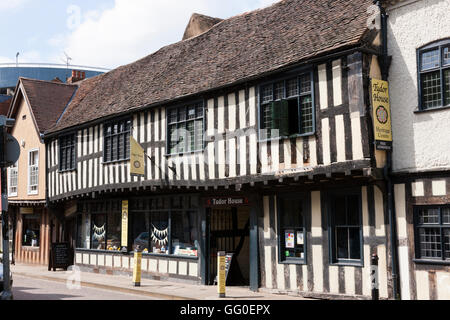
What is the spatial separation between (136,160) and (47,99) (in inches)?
398

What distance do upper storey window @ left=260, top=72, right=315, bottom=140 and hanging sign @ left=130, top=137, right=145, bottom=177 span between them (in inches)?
191

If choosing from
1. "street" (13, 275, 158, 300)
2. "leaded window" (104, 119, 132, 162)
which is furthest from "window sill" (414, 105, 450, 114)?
"leaded window" (104, 119, 132, 162)

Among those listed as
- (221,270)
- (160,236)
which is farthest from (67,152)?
(221,270)

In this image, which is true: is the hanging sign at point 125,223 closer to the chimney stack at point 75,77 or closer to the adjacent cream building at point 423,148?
the adjacent cream building at point 423,148

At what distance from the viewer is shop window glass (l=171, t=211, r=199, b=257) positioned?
15.9m

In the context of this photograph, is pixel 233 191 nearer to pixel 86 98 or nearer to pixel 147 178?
pixel 147 178

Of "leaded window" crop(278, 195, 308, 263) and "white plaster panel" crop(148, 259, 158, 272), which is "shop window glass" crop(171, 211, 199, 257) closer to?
"white plaster panel" crop(148, 259, 158, 272)

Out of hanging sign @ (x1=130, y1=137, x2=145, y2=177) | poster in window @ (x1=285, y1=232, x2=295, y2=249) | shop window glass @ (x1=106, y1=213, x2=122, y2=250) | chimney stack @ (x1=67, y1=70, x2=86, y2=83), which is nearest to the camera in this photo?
poster in window @ (x1=285, y1=232, x2=295, y2=249)

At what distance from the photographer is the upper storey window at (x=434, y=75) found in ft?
34.2

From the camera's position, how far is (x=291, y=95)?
12641 millimetres

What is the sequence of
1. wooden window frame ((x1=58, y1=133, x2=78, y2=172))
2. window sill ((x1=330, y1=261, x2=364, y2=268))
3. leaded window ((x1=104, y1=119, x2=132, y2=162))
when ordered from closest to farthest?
window sill ((x1=330, y1=261, x2=364, y2=268)) < leaded window ((x1=104, y1=119, x2=132, y2=162)) < wooden window frame ((x1=58, y1=133, x2=78, y2=172))

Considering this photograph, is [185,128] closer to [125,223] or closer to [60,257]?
[125,223]

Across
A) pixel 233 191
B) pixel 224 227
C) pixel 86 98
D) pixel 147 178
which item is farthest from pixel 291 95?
pixel 86 98

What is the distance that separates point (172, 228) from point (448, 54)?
31.1ft
